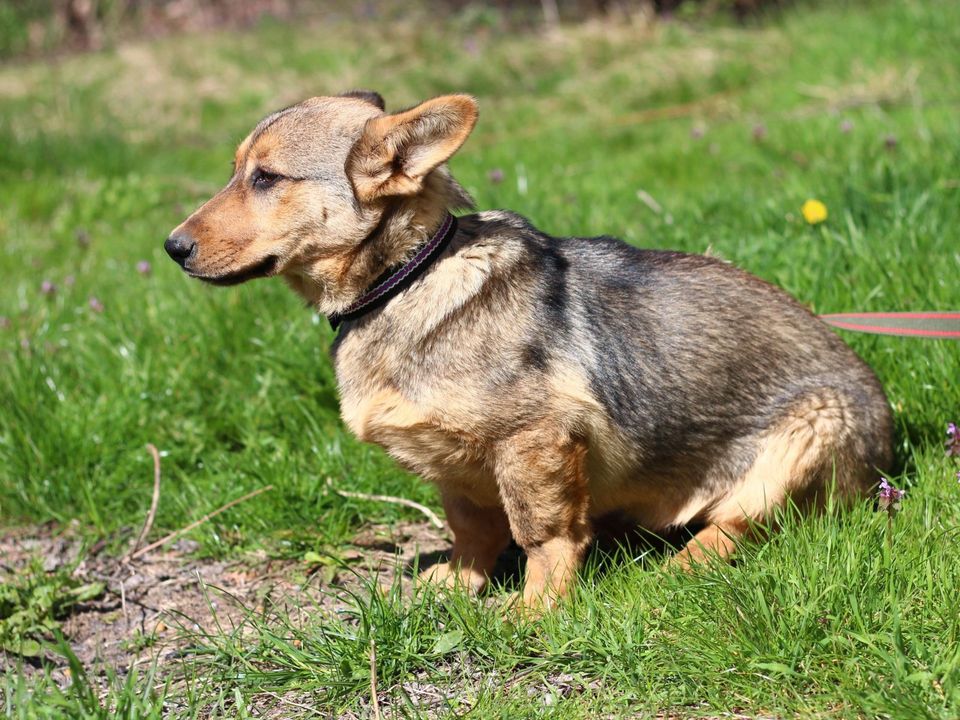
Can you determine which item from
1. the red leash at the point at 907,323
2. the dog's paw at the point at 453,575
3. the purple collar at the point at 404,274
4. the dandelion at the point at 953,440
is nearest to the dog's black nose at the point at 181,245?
the purple collar at the point at 404,274

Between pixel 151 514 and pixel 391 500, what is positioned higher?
pixel 151 514

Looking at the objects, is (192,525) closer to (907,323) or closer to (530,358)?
(530,358)

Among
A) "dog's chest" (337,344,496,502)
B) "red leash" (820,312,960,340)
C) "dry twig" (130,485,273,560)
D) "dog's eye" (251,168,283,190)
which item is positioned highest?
→ "dog's eye" (251,168,283,190)

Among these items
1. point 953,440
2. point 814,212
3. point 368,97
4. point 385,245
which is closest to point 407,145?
point 385,245

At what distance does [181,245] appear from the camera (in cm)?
298

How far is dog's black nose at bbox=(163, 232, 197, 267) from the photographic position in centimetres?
298

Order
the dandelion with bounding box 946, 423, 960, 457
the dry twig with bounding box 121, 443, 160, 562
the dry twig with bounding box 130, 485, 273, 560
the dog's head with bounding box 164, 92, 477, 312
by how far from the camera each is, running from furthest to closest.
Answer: the dry twig with bounding box 121, 443, 160, 562
the dry twig with bounding box 130, 485, 273, 560
the dandelion with bounding box 946, 423, 960, 457
the dog's head with bounding box 164, 92, 477, 312

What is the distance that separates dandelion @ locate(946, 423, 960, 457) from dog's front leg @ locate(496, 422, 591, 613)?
1177 mm

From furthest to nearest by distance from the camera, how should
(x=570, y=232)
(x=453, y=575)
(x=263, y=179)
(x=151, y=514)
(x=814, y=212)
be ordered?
(x=570, y=232) → (x=814, y=212) → (x=151, y=514) → (x=453, y=575) → (x=263, y=179)

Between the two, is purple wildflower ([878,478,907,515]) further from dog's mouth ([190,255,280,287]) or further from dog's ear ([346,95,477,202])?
→ dog's mouth ([190,255,280,287])

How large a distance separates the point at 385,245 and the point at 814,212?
232 cm

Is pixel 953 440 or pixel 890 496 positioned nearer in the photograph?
pixel 890 496

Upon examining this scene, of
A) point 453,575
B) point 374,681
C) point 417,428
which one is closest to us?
point 374,681

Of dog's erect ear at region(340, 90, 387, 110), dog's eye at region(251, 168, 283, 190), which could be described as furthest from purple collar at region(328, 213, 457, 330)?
dog's erect ear at region(340, 90, 387, 110)
